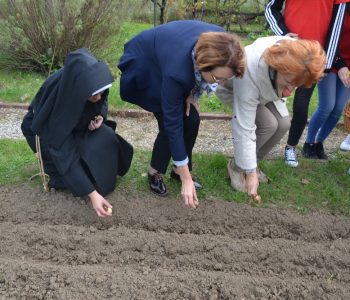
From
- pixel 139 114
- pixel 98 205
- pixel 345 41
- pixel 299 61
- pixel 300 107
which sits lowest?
pixel 139 114

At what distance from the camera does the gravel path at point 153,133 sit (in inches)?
180

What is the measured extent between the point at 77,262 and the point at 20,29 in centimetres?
407

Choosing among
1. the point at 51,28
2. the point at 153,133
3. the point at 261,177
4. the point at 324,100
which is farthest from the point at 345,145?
the point at 51,28

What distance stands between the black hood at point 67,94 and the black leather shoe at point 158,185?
2.83ft

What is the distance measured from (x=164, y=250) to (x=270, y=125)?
1.18 m

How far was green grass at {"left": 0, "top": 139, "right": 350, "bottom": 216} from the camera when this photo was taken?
360 cm

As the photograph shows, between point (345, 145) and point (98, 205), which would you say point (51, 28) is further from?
point (345, 145)

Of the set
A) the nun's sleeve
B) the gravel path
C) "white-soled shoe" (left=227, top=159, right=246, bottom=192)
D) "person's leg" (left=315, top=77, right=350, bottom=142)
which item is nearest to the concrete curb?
the gravel path

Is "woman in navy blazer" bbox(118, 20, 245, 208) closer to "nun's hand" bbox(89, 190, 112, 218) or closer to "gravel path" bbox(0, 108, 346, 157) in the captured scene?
"nun's hand" bbox(89, 190, 112, 218)

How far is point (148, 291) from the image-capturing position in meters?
2.58

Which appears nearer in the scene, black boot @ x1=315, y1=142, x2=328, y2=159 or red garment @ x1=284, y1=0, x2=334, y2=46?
red garment @ x1=284, y1=0, x2=334, y2=46

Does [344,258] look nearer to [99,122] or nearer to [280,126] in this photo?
[280,126]

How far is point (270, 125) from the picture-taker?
3346 millimetres

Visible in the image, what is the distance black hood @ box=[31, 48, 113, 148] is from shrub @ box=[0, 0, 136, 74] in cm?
320
